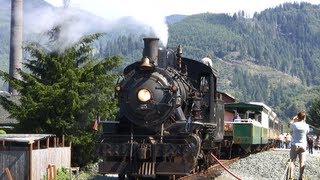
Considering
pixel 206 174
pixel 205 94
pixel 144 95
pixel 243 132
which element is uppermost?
pixel 205 94

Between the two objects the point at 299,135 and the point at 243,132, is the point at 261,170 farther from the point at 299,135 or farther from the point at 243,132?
the point at 299,135

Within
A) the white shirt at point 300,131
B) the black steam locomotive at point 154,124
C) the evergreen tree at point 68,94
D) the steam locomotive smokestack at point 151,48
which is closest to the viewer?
the white shirt at point 300,131

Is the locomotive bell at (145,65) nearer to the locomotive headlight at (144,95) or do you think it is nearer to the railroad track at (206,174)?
the locomotive headlight at (144,95)

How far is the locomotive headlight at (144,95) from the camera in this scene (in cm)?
1409

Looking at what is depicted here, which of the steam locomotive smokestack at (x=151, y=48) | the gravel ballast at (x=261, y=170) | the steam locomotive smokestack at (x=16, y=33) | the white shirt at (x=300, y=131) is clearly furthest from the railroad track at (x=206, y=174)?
the steam locomotive smokestack at (x=16, y=33)

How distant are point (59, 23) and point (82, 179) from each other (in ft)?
25.4

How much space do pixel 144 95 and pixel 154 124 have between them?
2.61 ft

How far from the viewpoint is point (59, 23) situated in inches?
910

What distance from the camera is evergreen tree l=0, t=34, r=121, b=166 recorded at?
66.8 ft

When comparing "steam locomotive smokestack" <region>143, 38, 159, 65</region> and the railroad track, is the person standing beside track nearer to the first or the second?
the railroad track

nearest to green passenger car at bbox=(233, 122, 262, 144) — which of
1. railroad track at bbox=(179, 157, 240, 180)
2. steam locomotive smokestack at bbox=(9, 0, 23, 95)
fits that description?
railroad track at bbox=(179, 157, 240, 180)

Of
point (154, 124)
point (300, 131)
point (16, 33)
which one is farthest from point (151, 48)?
point (16, 33)

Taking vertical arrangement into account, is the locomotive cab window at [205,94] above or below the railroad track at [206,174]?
above

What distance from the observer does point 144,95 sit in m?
14.1
